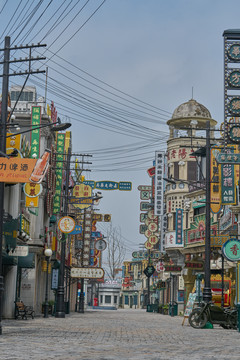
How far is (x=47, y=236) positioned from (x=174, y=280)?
90.2 ft

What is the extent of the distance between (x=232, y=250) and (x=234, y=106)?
7.04 m

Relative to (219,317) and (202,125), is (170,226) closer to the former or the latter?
(202,125)

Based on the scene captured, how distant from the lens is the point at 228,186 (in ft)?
121

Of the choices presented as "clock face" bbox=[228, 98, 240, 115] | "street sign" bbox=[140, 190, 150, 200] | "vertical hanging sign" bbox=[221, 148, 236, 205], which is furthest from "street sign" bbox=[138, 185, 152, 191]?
"clock face" bbox=[228, 98, 240, 115]

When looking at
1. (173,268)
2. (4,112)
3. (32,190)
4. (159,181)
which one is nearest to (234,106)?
(32,190)

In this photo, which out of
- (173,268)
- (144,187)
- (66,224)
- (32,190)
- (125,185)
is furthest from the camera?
(144,187)

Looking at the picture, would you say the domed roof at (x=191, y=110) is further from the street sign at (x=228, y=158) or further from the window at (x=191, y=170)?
the street sign at (x=228, y=158)

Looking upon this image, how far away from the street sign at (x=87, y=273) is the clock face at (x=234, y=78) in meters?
22.8

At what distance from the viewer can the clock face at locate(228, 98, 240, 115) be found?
31.0 meters

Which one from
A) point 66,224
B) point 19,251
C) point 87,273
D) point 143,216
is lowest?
point 87,273

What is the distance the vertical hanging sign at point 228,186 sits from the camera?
36.8m

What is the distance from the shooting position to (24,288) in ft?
134

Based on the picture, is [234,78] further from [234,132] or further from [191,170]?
[191,170]

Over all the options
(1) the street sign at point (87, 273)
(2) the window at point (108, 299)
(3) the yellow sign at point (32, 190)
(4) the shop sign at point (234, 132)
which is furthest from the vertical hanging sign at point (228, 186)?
(2) the window at point (108, 299)
